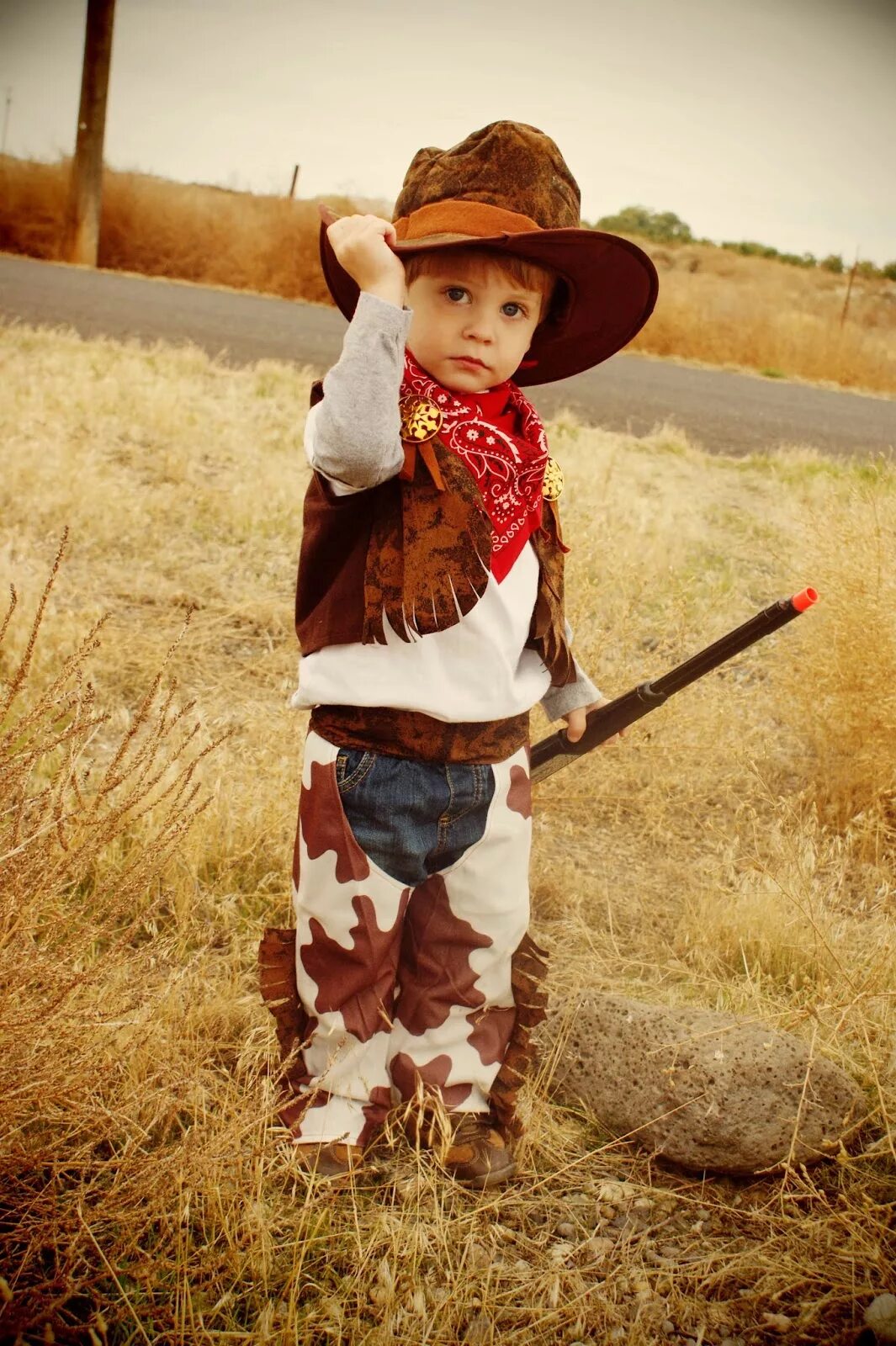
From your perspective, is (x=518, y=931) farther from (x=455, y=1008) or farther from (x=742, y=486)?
(x=742, y=486)

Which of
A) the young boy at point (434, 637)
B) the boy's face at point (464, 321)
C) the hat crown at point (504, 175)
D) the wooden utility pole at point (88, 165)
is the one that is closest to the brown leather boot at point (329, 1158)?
the young boy at point (434, 637)

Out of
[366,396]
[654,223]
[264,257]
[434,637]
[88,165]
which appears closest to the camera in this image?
[366,396]

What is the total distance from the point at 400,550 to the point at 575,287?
1.68 feet

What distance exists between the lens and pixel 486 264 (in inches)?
57.7

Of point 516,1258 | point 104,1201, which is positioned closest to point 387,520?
point 104,1201

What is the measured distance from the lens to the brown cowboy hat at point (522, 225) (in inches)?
56.6

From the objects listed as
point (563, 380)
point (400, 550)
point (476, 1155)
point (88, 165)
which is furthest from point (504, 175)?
point (88, 165)

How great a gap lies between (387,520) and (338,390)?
0.21 meters

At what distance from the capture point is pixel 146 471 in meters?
4.57

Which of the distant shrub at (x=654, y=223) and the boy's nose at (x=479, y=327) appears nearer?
the boy's nose at (x=479, y=327)

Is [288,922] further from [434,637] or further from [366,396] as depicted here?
[366,396]

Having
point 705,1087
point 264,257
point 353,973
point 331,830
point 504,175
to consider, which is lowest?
point 705,1087

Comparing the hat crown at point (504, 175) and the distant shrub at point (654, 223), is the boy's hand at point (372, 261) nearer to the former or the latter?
the hat crown at point (504, 175)

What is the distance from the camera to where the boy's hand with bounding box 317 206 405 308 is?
4.52 ft
